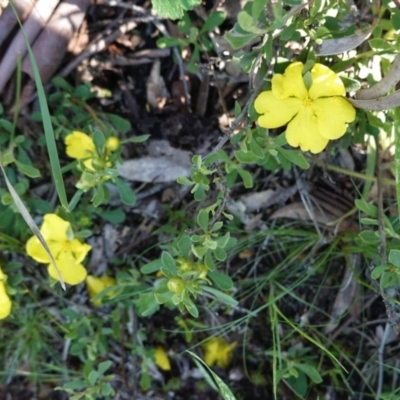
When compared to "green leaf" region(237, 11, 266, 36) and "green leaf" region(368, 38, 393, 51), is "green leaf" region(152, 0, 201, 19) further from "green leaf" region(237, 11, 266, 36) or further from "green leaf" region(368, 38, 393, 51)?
"green leaf" region(368, 38, 393, 51)

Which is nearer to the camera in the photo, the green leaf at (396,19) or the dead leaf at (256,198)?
the green leaf at (396,19)

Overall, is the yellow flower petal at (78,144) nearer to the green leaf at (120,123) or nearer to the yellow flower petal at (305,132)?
the green leaf at (120,123)

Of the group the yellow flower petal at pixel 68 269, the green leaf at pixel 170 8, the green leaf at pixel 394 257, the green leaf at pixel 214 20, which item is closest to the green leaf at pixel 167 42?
the green leaf at pixel 214 20

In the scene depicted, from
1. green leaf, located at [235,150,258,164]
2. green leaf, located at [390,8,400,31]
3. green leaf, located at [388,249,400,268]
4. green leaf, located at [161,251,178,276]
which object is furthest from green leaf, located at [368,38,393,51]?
green leaf, located at [161,251,178,276]

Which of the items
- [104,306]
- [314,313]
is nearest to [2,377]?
[104,306]

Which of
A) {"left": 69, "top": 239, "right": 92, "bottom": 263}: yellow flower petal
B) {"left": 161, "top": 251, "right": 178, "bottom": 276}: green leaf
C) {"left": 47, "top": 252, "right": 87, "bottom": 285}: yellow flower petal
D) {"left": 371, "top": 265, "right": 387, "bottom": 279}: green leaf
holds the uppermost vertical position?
{"left": 161, "top": 251, "right": 178, "bottom": 276}: green leaf

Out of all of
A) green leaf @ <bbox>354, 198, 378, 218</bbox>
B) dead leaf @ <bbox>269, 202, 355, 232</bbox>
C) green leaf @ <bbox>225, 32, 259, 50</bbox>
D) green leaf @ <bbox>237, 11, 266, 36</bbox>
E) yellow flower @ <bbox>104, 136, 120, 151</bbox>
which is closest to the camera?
green leaf @ <bbox>237, 11, 266, 36</bbox>

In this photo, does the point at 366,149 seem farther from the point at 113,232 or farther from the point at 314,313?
the point at 113,232
